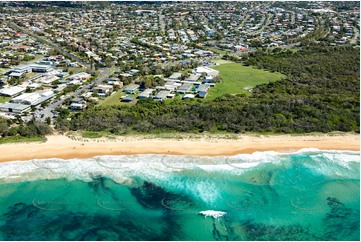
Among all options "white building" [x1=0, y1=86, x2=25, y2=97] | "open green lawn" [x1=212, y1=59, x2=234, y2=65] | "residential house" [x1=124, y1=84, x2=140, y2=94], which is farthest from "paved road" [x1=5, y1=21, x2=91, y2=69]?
"open green lawn" [x1=212, y1=59, x2=234, y2=65]

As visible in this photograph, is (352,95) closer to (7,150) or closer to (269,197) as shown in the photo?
(269,197)

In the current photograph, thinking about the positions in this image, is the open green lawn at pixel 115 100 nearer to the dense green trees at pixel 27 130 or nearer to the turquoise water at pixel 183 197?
the dense green trees at pixel 27 130

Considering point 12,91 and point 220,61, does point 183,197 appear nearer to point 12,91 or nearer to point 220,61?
point 12,91

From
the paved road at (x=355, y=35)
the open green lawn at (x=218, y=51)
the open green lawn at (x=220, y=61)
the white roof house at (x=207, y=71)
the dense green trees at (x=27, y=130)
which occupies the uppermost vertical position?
the dense green trees at (x=27, y=130)

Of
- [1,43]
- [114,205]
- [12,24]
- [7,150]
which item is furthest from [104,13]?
[114,205]

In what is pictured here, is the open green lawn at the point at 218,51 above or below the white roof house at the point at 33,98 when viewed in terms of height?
below

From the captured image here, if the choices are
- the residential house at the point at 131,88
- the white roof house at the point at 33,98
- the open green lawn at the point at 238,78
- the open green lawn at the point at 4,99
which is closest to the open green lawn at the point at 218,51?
the open green lawn at the point at 238,78

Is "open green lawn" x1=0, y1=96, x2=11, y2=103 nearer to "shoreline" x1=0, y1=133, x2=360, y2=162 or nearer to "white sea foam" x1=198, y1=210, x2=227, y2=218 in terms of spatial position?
"shoreline" x1=0, y1=133, x2=360, y2=162
